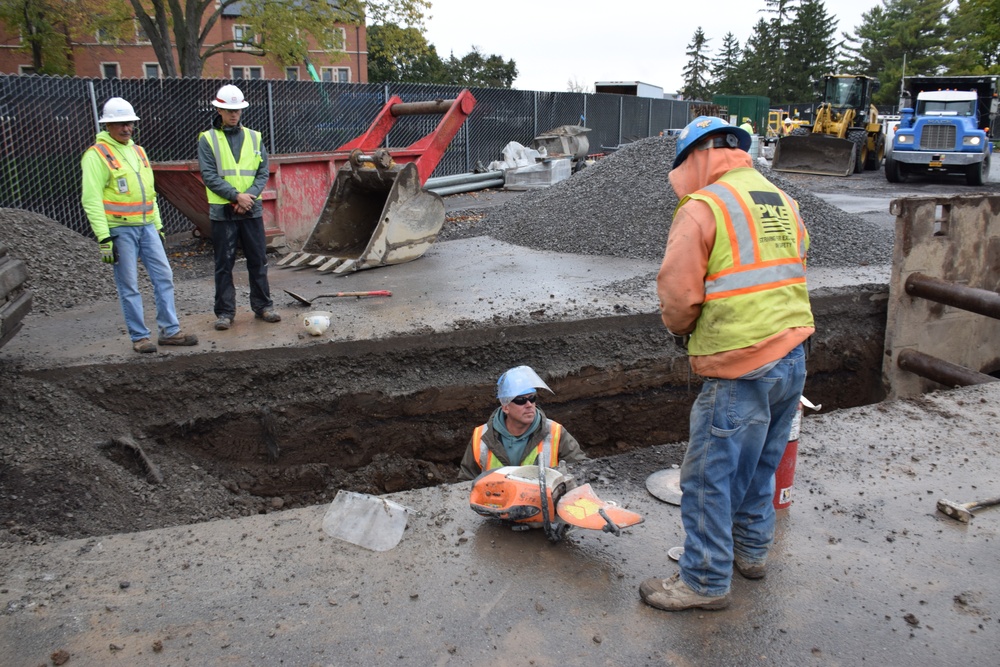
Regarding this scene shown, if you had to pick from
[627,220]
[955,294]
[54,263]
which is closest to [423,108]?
[627,220]

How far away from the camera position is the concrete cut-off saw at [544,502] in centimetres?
318

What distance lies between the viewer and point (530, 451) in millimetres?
3693

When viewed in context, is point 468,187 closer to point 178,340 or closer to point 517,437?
point 178,340

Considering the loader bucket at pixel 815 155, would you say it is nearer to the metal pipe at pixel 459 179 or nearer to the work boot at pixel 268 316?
the metal pipe at pixel 459 179

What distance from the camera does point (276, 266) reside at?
8.85 metres

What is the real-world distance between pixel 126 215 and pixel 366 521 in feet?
10.6

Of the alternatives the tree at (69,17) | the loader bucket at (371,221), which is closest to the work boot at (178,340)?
the loader bucket at (371,221)

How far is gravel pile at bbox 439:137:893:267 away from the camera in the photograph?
9203mm

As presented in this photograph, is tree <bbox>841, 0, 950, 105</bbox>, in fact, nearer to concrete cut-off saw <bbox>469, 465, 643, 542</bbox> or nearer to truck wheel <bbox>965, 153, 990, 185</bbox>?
truck wheel <bbox>965, 153, 990, 185</bbox>

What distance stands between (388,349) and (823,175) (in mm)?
19400

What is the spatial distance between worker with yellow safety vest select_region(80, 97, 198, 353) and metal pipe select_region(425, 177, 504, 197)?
9323mm

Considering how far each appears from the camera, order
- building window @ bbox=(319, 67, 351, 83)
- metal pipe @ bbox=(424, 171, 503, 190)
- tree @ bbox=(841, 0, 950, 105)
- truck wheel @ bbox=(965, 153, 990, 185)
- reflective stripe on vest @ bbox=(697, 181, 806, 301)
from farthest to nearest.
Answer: tree @ bbox=(841, 0, 950, 105) < building window @ bbox=(319, 67, 351, 83) < truck wheel @ bbox=(965, 153, 990, 185) < metal pipe @ bbox=(424, 171, 503, 190) < reflective stripe on vest @ bbox=(697, 181, 806, 301)

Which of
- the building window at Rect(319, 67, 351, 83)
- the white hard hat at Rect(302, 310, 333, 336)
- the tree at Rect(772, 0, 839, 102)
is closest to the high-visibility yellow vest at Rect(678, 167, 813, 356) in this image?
the white hard hat at Rect(302, 310, 333, 336)

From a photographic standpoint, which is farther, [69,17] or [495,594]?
[69,17]
